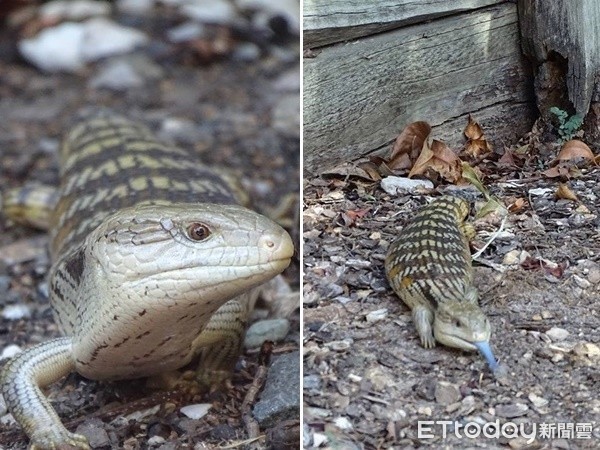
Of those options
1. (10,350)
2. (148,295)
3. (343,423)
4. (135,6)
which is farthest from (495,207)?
(135,6)

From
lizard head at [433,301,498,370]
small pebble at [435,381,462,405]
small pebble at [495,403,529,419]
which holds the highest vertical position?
lizard head at [433,301,498,370]

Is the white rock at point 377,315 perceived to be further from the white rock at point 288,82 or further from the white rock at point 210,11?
the white rock at point 210,11

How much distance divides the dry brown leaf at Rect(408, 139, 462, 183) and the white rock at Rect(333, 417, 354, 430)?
0.35m

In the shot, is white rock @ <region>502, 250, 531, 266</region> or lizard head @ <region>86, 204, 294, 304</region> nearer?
white rock @ <region>502, 250, 531, 266</region>

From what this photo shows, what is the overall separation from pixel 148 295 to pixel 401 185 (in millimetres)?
396

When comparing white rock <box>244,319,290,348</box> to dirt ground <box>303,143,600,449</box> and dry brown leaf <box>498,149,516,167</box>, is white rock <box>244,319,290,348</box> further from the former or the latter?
dry brown leaf <box>498,149,516,167</box>

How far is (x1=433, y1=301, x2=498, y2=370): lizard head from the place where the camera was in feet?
4.15

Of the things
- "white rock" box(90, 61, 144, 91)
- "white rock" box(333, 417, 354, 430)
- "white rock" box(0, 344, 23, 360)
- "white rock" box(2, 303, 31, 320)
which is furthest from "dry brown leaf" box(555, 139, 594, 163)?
"white rock" box(90, 61, 144, 91)

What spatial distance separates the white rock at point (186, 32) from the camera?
3.70 m

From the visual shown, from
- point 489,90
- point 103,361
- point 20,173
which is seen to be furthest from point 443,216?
point 20,173

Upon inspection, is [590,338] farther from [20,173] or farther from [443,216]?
[20,173]

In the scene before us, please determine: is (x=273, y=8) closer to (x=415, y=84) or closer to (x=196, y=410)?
(x=196, y=410)

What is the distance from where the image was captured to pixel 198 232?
4.91 ft

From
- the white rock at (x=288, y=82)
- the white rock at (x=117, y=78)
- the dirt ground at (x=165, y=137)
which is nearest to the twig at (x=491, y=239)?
the dirt ground at (x=165, y=137)
